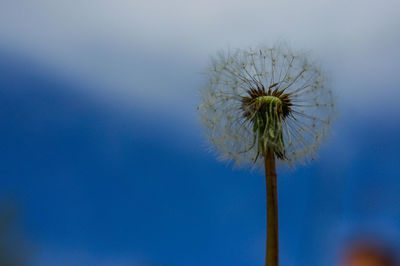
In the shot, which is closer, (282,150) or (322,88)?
(282,150)

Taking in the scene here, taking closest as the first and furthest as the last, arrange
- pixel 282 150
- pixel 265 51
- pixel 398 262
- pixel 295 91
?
pixel 398 262, pixel 282 150, pixel 295 91, pixel 265 51

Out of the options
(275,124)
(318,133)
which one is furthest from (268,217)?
(318,133)

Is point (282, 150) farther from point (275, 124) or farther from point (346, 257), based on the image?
point (346, 257)

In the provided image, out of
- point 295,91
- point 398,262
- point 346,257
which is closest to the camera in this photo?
point 346,257

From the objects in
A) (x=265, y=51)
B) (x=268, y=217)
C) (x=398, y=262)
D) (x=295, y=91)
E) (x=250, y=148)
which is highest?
(x=265, y=51)

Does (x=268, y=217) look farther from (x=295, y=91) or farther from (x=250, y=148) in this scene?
(x=295, y=91)

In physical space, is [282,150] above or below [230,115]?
below
